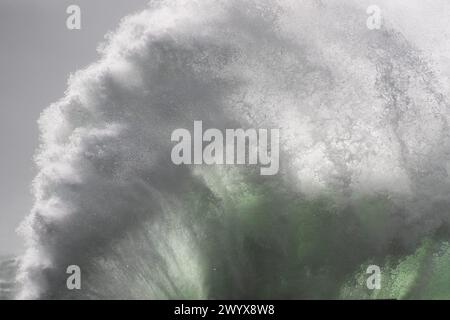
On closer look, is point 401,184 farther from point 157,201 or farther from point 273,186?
point 157,201

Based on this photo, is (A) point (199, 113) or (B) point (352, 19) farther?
(B) point (352, 19)

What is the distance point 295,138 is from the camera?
19.8 metres

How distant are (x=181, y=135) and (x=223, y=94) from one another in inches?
74.9

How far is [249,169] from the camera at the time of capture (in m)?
19.4

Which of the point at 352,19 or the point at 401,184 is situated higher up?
the point at 352,19

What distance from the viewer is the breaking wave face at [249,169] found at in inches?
696

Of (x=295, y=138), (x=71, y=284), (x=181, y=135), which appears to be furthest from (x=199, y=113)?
(x=71, y=284)

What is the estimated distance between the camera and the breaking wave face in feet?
58.0

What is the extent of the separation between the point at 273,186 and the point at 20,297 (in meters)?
7.60

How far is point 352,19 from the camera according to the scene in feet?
72.6

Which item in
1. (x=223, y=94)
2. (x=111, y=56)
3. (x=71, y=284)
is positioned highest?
(x=111, y=56)
